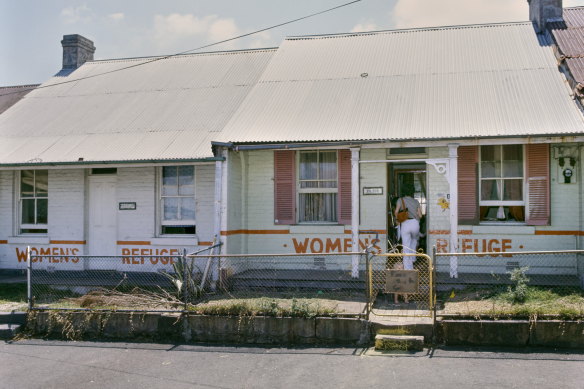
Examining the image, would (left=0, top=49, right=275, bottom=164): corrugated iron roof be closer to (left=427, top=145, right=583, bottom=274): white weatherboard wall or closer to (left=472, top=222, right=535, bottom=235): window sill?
(left=427, top=145, right=583, bottom=274): white weatherboard wall

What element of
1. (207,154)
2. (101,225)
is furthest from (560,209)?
(101,225)

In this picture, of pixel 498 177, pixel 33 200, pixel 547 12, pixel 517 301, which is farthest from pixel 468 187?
pixel 33 200

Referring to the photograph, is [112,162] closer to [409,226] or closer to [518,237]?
[409,226]

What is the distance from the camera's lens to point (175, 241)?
40.4ft

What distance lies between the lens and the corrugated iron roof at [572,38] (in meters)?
11.0

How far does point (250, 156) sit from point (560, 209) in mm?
6368

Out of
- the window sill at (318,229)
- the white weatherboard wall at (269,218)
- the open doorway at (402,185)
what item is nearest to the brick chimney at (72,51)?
the white weatherboard wall at (269,218)

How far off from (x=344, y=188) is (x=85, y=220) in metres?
6.24

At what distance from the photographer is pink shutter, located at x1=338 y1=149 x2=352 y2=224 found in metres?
11.4

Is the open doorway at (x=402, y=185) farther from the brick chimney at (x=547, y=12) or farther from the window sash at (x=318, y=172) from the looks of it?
the brick chimney at (x=547, y=12)

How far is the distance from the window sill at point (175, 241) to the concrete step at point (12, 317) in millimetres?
3803

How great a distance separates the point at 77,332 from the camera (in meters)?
8.66

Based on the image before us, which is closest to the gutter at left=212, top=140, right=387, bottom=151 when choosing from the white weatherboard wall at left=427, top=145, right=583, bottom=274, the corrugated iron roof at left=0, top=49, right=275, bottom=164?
the corrugated iron roof at left=0, top=49, right=275, bottom=164

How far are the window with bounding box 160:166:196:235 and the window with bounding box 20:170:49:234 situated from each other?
3123mm
